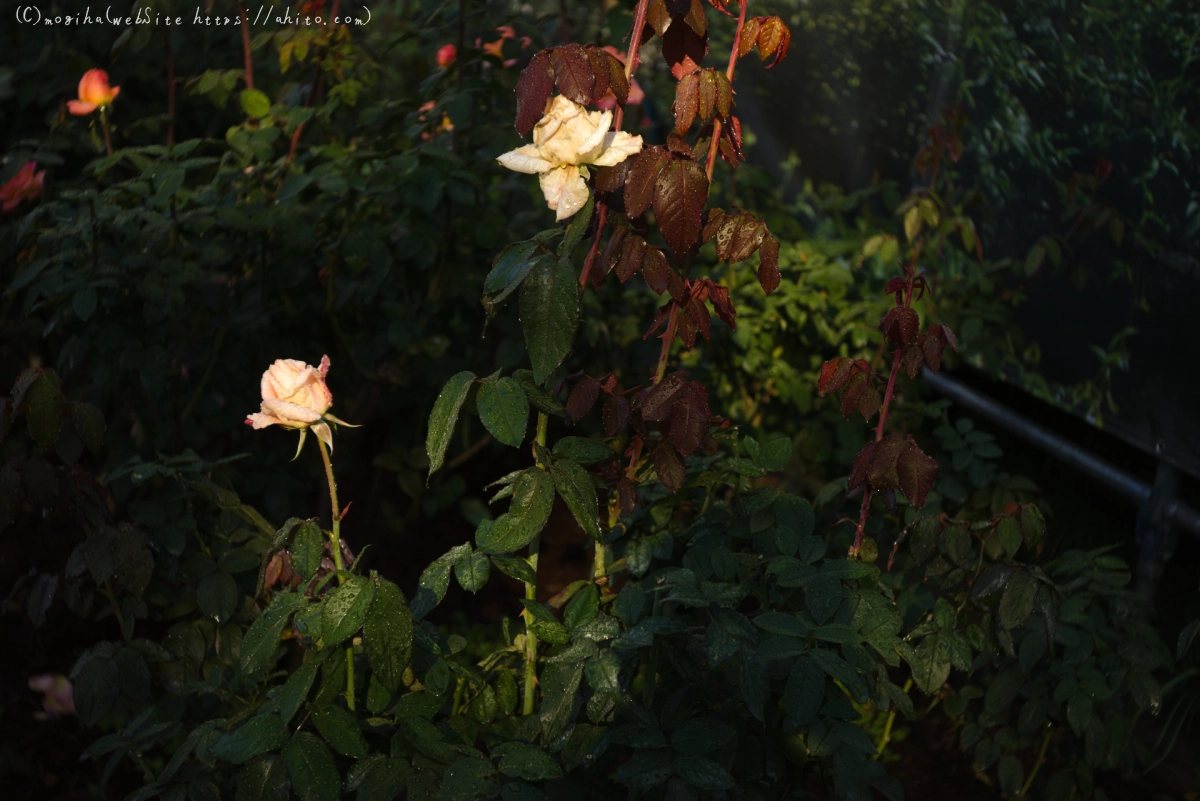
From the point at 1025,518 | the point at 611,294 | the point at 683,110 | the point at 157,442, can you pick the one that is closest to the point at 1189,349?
the point at 1025,518

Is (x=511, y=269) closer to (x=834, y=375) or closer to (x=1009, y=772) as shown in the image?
(x=834, y=375)

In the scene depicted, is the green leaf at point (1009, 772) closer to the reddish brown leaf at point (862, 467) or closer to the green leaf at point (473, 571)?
the reddish brown leaf at point (862, 467)

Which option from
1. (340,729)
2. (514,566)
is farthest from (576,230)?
(340,729)

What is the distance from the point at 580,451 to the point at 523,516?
0.12 metres

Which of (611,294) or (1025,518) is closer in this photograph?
(1025,518)

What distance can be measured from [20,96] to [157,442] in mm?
1086

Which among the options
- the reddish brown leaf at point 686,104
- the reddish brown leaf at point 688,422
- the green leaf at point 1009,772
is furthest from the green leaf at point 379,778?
the green leaf at point 1009,772

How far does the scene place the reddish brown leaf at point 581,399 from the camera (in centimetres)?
129

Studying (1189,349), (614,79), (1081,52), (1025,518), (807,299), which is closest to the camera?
(614,79)

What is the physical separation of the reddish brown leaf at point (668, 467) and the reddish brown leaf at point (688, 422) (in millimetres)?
82

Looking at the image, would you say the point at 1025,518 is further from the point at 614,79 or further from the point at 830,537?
the point at 614,79

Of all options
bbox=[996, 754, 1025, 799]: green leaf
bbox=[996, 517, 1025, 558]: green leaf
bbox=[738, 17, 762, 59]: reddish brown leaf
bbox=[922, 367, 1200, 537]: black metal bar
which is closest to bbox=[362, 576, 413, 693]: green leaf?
bbox=[738, 17, 762, 59]: reddish brown leaf

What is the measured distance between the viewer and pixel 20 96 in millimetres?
2734

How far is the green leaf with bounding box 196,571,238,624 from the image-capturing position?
1.52 m
